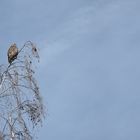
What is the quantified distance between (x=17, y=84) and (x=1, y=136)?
3.14 feet

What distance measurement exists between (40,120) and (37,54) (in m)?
1.29

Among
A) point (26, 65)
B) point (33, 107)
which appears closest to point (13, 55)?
point (26, 65)

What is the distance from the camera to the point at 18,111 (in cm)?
1023

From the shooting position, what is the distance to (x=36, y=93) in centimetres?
1036

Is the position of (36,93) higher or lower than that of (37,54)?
lower

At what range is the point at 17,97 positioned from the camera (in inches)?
403

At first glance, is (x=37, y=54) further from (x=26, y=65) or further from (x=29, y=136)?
(x=29, y=136)

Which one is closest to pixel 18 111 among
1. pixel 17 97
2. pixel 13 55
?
pixel 17 97

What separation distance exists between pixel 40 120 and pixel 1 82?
972 millimetres

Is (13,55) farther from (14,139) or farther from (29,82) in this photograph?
(14,139)

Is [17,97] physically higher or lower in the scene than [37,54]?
lower

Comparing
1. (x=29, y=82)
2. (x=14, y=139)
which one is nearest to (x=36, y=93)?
(x=29, y=82)

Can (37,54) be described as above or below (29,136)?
above

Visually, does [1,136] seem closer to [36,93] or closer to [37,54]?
[36,93]
